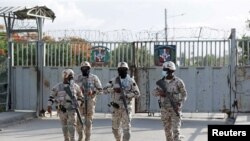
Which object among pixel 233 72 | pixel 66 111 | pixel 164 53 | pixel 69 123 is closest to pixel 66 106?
pixel 66 111

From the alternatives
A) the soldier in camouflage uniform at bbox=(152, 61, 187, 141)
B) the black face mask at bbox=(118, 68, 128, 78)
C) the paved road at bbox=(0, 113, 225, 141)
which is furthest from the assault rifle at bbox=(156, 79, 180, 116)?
the paved road at bbox=(0, 113, 225, 141)

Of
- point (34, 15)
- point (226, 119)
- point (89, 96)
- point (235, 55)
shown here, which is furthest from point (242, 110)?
point (34, 15)

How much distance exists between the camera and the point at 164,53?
1409 centimetres

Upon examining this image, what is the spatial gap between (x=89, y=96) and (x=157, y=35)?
446cm

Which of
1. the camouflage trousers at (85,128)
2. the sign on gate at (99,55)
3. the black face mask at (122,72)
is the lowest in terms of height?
the camouflage trousers at (85,128)

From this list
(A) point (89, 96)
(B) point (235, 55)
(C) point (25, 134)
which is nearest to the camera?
(A) point (89, 96)

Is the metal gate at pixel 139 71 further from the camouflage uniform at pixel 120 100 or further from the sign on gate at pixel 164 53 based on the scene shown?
the camouflage uniform at pixel 120 100

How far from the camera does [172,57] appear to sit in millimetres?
14062

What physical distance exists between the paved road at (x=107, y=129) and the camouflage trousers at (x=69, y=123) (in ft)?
6.00

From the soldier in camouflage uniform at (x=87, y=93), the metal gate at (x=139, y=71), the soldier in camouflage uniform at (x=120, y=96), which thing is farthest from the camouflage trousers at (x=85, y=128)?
the metal gate at (x=139, y=71)

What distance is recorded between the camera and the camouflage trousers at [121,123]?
9.34 metres

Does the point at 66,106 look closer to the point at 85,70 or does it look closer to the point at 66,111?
the point at 66,111

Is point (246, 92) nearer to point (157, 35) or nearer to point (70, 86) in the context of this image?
point (157, 35)

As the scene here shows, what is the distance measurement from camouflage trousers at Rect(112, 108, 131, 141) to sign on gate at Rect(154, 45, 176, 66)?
15.2ft
